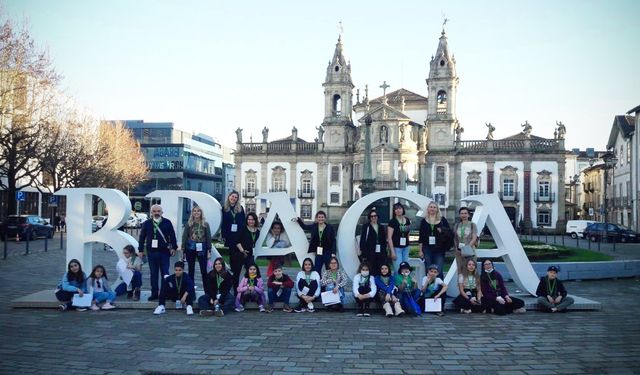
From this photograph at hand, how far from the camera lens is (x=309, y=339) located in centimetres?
798

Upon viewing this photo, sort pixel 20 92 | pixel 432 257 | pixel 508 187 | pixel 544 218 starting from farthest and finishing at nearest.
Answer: pixel 508 187, pixel 544 218, pixel 20 92, pixel 432 257

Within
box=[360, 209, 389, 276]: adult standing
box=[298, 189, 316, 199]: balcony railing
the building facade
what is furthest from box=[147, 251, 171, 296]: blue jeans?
the building facade

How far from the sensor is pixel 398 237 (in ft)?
34.8

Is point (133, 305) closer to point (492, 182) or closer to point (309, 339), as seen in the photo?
point (309, 339)

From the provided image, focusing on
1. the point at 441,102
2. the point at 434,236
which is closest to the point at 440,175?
the point at 441,102

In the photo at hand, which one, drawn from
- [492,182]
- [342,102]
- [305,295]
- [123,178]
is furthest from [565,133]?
[305,295]

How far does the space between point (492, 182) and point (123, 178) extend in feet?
118

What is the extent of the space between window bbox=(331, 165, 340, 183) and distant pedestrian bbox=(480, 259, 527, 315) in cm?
4754

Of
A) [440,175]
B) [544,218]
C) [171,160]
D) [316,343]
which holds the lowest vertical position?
[316,343]

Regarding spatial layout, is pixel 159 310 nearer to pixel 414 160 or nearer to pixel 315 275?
pixel 315 275

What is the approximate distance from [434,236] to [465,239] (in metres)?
0.62

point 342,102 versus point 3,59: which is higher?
point 342,102

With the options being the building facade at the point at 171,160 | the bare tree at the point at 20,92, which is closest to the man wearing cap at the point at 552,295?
the bare tree at the point at 20,92

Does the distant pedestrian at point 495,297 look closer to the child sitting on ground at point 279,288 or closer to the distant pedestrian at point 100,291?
the child sitting on ground at point 279,288
